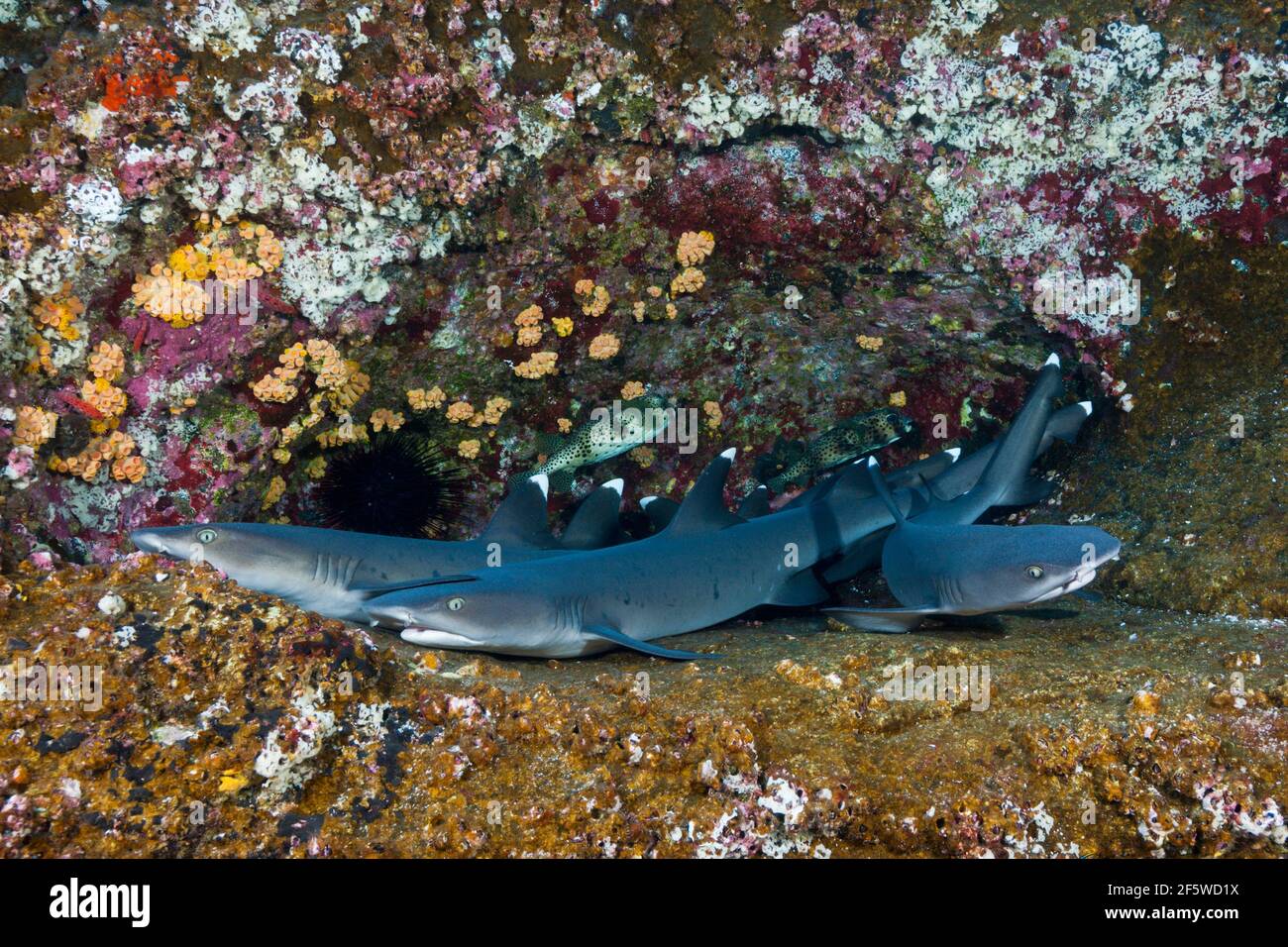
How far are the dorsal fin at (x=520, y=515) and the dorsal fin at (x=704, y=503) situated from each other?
71cm

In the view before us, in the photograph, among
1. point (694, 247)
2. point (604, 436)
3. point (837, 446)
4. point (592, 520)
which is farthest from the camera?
point (837, 446)

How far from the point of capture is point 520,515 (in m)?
4.17

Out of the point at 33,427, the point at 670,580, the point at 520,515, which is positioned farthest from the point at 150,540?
the point at 670,580

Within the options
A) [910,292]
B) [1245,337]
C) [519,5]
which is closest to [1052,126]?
[910,292]

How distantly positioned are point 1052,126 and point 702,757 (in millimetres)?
3746

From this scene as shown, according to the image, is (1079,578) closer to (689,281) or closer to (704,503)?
(704,503)

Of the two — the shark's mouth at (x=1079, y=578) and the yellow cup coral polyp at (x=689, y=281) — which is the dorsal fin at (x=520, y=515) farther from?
the shark's mouth at (x=1079, y=578)

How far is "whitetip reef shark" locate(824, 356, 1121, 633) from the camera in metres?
3.08

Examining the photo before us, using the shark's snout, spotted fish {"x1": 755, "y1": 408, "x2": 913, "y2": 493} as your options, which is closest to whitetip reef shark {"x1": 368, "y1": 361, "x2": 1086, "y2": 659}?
spotted fish {"x1": 755, "y1": 408, "x2": 913, "y2": 493}

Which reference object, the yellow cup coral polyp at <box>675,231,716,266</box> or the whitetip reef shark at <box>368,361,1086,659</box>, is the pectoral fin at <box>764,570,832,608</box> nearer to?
the whitetip reef shark at <box>368,361,1086,659</box>

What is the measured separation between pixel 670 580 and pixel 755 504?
0.93 metres

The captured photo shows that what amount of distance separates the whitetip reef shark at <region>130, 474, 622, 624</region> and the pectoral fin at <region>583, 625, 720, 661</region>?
0.51 m

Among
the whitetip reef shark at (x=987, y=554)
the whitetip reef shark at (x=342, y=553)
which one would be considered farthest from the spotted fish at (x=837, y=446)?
the whitetip reef shark at (x=342, y=553)

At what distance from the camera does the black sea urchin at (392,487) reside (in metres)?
4.46
